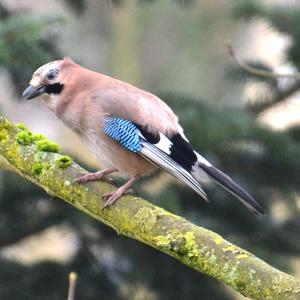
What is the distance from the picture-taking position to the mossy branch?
3133 mm

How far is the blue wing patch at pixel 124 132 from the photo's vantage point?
4195 mm

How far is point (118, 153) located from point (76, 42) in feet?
29.1

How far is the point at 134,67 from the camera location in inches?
466

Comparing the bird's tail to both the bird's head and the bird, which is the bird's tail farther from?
the bird's head

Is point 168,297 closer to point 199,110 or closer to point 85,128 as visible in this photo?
point 199,110

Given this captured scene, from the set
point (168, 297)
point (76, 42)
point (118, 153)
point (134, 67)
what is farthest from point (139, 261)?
point (76, 42)

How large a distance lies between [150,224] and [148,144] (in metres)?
0.82

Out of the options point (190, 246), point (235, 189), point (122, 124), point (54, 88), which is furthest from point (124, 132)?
point (190, 246)

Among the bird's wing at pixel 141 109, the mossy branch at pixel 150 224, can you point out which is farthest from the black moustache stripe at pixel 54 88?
the mossy branch at pixel 150 224

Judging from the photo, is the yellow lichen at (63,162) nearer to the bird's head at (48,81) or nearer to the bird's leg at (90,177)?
the bird's leg at (90,177)

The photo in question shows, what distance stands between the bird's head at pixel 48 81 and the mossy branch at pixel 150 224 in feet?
1.13

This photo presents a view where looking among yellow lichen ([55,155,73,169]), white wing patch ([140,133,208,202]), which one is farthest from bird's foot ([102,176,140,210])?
white wing patch ([140,133,208,202])

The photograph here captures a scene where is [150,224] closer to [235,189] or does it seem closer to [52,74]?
[235,189]

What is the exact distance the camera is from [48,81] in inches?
170
